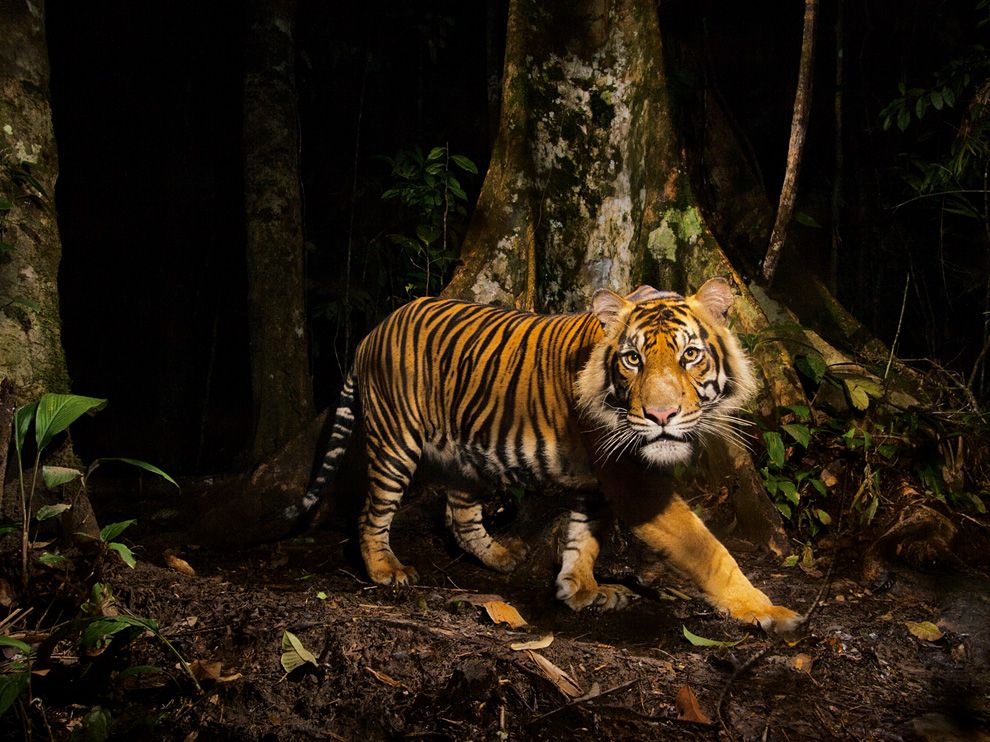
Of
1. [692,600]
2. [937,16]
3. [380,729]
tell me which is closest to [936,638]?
[692,600]

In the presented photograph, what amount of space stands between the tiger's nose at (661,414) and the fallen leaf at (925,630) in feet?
4.54

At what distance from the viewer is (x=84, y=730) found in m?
2.20

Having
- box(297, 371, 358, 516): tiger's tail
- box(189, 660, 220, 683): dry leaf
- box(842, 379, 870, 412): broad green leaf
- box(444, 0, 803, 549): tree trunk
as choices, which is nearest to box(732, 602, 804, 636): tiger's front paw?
box(842, 379, 870, 412): broad green leaf

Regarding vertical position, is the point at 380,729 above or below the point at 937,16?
below

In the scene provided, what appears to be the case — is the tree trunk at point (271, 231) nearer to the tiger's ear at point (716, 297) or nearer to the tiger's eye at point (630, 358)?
the tiger's eye at point (630, 358)

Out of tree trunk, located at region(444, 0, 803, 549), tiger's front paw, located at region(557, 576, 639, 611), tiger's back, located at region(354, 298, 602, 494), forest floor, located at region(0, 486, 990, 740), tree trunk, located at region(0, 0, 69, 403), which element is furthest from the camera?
tree trunk, located at region(444, 0, 803, 549)

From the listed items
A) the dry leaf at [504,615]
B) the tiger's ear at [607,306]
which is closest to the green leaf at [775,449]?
the tiger's ear at [607,306]

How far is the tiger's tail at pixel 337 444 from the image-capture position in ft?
15.2

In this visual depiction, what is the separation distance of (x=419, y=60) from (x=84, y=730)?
8.52 meters

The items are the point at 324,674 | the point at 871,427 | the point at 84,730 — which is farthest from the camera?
the point at 871,427

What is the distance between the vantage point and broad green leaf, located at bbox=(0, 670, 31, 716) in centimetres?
203

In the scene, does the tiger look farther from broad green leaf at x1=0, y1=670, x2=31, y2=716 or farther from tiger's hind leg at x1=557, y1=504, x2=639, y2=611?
broad green leaf at x1=0, y1=670, x2=31, y2=716

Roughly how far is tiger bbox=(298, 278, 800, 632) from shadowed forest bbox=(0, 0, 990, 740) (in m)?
0.19

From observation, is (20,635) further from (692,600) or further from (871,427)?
(871,427)
